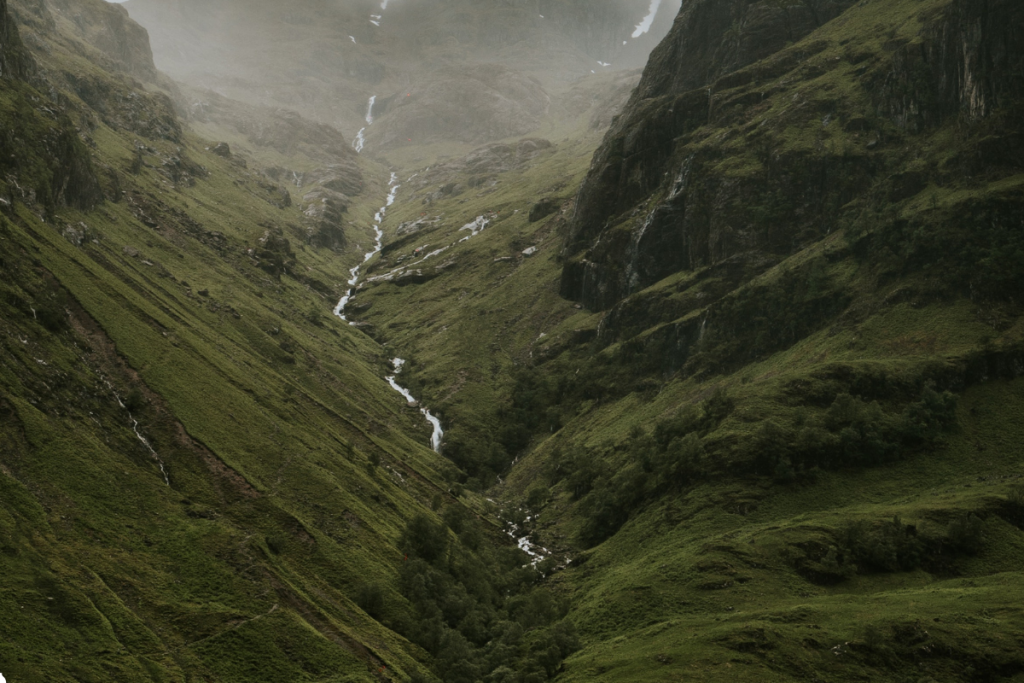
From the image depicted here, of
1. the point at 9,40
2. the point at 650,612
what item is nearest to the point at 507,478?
the point at 650,612

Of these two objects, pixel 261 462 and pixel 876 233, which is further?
pixel 876 233

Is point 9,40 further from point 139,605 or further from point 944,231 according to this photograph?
Answer: point 944,231

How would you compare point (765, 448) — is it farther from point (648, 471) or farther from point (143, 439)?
point (143, 439)

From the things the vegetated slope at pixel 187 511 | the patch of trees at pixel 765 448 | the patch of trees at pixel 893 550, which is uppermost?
the patch of trees at pixel 765 448

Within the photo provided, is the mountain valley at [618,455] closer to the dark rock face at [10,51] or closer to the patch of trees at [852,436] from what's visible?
the patch of trees at [852,436]

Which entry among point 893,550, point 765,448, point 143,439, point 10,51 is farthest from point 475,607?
point 10,51

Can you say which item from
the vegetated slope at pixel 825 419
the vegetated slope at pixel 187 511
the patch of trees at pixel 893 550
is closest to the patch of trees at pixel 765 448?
the vegetated slope at pixel 825 419
